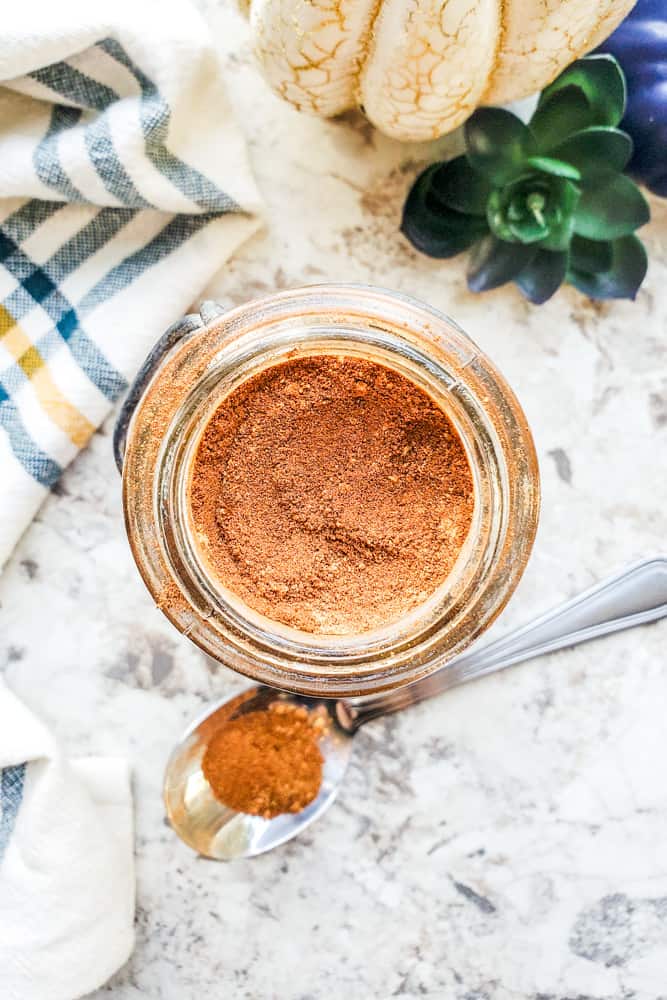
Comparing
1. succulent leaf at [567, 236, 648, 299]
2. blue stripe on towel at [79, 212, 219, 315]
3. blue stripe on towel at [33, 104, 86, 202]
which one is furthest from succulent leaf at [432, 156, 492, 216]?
blue stripe on towel at [33, 104, 86, 202]

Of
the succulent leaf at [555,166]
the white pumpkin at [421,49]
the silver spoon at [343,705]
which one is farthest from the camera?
the silver spoon at [343,705]

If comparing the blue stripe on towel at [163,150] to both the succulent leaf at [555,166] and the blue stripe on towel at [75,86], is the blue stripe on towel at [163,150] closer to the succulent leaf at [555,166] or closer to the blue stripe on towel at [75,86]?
the blue stripe on towel at [75,86]

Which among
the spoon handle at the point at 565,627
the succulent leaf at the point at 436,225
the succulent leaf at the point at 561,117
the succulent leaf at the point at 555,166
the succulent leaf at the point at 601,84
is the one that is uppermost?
the succulent leaf at the point at 601,84

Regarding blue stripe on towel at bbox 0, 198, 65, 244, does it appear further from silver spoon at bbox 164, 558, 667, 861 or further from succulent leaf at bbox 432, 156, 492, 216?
silver spoon at bbox 164, 558, 667, 861

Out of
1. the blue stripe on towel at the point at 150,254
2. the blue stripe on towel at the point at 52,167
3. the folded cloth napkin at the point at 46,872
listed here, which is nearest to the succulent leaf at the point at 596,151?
the blue stripe on towel at the point at 150,254

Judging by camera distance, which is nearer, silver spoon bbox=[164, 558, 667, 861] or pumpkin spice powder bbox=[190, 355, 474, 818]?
pumpkin spice powder bbox=[190, 355, 474, 818]

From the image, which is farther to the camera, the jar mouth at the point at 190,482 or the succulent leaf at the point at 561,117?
the succulent leaf at the point at 561,117

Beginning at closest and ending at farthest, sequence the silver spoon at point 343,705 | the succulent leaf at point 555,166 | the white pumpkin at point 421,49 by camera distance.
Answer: the white pumpkin at point 421,49
the succulent leaf at point 555,166
the silver spoon at point 343,705

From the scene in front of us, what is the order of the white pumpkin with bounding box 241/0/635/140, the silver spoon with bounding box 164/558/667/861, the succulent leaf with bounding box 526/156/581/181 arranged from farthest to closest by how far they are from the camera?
the silver spoon with bounding box 164/558/667/861
the succulent leaf with bounding box 526/156/581/181
the white pumpkin with bounding box 241/0/635/140

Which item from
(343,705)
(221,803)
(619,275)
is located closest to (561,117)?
(619,275)
